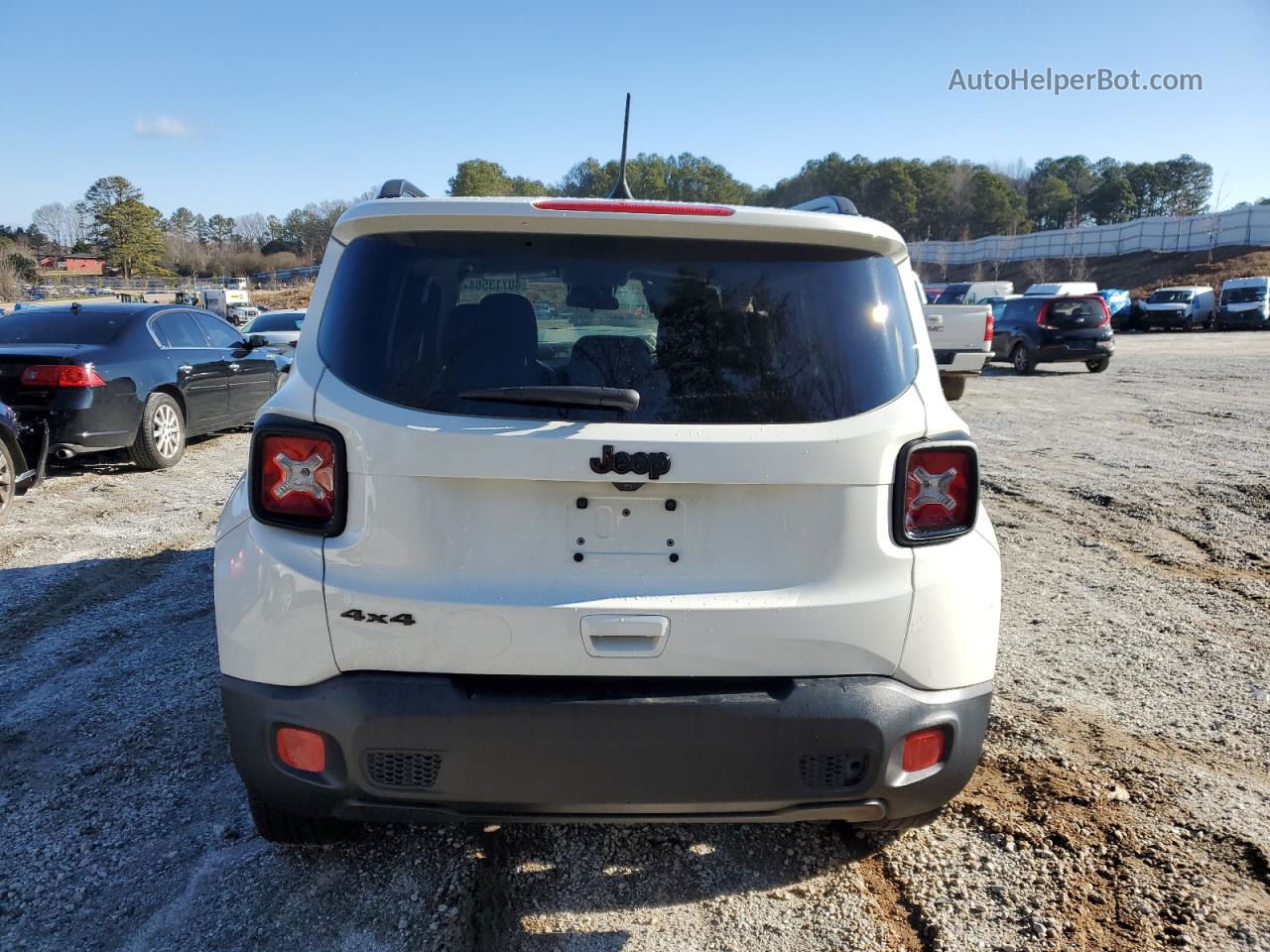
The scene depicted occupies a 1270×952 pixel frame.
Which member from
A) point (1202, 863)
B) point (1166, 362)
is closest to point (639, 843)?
point (1202, 863)

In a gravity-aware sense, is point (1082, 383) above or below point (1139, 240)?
below

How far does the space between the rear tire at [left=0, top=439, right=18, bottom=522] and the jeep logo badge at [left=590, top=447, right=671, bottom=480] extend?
6.80 m

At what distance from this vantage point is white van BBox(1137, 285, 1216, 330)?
3784 cm

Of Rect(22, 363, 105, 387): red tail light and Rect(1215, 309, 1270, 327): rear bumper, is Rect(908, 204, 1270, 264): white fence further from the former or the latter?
Rect(22, 363, 105, 387): red tail light

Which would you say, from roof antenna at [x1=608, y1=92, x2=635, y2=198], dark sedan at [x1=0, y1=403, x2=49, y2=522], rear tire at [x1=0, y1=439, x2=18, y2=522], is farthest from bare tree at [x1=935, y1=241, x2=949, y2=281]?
roof antenna at [x1=608, y1=92, x2=635, y2=198]

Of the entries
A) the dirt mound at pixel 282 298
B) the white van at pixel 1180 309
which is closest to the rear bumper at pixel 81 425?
the white van at pixel 1180 309

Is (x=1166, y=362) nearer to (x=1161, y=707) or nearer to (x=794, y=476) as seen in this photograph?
(x=1161, y=707)

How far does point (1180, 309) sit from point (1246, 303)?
99.0 inches

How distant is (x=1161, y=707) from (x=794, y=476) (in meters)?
2.65

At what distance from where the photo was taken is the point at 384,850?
276cm

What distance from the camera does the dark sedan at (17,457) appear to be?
6.95 meters

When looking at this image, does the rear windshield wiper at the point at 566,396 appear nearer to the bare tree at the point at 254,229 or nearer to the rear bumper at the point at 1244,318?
the rear bumper at the point at 1244,318

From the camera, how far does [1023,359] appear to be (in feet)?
65.9

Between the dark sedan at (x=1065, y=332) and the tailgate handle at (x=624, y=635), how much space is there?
19.7 meters
